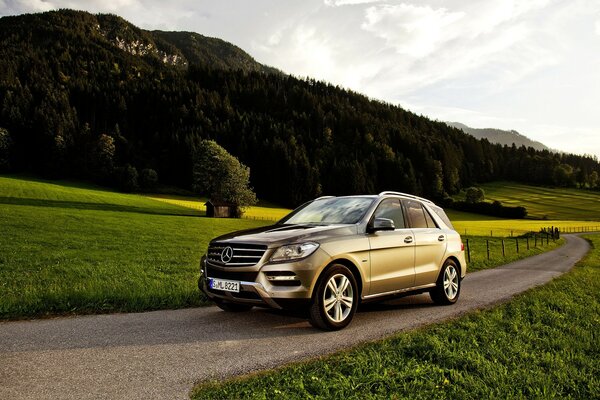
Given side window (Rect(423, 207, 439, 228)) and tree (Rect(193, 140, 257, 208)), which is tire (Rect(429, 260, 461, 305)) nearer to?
side window (Rect(423, 207, 439, 228))

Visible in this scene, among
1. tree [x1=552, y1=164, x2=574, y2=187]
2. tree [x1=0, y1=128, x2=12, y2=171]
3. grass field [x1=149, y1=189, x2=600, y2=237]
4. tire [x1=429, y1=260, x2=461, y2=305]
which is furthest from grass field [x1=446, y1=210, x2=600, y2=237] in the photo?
tree [x1=0, y1=128, x2=12, y2=171]

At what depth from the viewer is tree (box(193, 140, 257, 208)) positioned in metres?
63.6

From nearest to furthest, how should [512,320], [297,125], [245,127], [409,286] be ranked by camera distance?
[512,320] < [409,286] < [245,127] < [297,125]

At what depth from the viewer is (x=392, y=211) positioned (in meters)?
8.02

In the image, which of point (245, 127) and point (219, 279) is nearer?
point (219, 279)

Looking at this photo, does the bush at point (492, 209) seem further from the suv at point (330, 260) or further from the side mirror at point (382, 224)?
the side mirror at point (382, 224)

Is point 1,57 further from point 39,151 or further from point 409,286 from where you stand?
point 409,286

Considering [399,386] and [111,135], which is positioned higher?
[111,135]

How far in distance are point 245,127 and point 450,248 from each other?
109703 millimetres

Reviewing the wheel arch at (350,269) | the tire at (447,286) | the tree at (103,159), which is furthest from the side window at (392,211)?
the tree at (103,159)

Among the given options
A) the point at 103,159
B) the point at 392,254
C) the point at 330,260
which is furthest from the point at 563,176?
the point at 330,260

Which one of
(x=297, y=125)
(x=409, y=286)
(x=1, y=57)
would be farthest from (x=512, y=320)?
(x=1, y=57)

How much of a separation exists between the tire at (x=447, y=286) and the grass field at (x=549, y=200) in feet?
290

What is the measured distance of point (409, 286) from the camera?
775 centimetres
